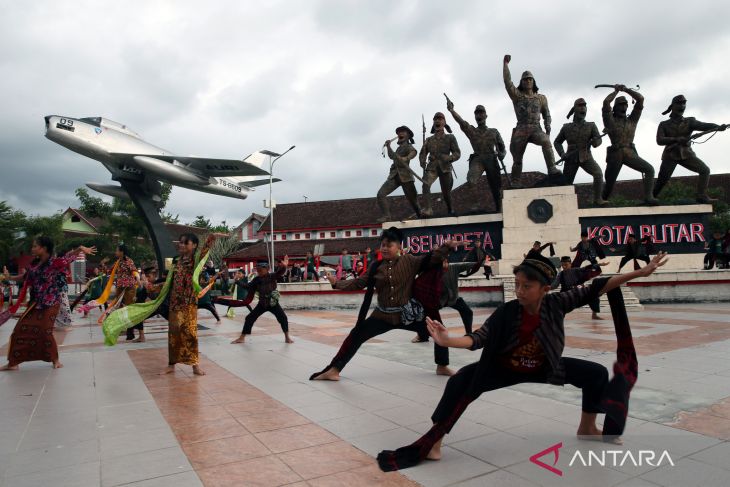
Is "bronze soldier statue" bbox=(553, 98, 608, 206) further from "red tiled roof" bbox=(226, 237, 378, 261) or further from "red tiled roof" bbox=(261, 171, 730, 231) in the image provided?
"red tiled roof" bbox=(226, 237, 378, 261)

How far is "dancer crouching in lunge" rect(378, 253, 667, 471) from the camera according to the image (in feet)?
9.81

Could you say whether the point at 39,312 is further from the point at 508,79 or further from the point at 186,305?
the point at 508,79

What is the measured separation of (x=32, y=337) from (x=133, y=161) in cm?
1236

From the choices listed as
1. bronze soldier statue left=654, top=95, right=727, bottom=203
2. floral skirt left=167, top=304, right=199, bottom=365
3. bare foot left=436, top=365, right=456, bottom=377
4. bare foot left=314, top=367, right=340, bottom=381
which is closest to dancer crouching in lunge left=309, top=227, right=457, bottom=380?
bare foot left=314, top=367, right=340, bottom=381

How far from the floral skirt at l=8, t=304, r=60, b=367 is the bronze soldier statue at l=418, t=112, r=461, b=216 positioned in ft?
43.5

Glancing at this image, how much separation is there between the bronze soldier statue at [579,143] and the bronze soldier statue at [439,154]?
353 cm

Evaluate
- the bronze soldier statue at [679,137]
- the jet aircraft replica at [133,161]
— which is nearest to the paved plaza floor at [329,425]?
the bronze soldier statue at [679,137]

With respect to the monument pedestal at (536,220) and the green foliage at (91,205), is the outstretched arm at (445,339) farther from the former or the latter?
the green foliage at (91,205)

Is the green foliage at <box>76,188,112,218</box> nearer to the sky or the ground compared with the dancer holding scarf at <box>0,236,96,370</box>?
nearer to the sky

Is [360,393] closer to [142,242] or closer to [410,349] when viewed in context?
[410,349]

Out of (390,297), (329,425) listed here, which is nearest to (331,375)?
(390,297)

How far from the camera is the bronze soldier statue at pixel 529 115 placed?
16188 millimetres

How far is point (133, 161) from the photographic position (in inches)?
680

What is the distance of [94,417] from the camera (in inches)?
162
